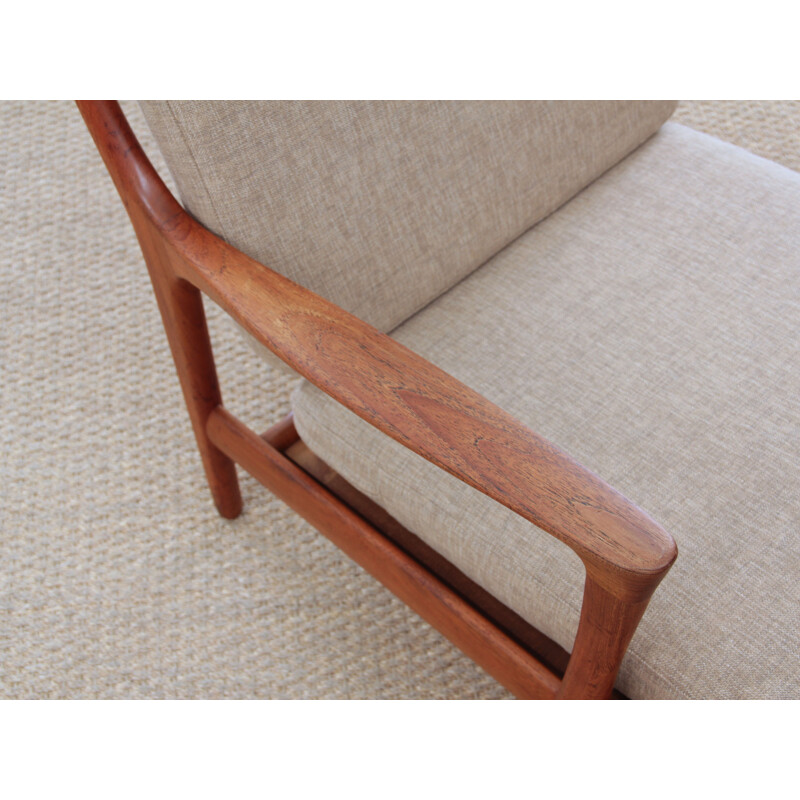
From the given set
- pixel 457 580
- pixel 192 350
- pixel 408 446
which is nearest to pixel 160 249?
pixel 192 350

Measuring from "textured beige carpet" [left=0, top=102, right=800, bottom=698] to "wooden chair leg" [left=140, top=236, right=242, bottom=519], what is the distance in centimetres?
13

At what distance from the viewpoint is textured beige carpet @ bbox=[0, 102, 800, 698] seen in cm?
108

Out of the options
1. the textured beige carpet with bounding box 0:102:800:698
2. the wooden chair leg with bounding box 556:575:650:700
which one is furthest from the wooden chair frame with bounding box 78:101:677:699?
the textured beige carpet with bounding box 0:102:800:698

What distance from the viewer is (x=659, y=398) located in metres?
0.89

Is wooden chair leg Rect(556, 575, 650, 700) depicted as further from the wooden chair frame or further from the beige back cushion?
the beige back cushion

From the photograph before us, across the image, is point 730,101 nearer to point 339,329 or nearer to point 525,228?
point 525,228

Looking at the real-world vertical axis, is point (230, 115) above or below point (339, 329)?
above

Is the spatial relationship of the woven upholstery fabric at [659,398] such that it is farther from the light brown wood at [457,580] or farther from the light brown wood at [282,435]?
the light brown wood at [282,435]

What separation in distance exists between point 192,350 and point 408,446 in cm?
38

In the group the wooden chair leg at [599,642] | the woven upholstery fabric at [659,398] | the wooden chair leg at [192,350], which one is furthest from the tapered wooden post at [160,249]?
the wooden chair leg at [599,642]

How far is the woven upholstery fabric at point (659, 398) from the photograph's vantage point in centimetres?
74
